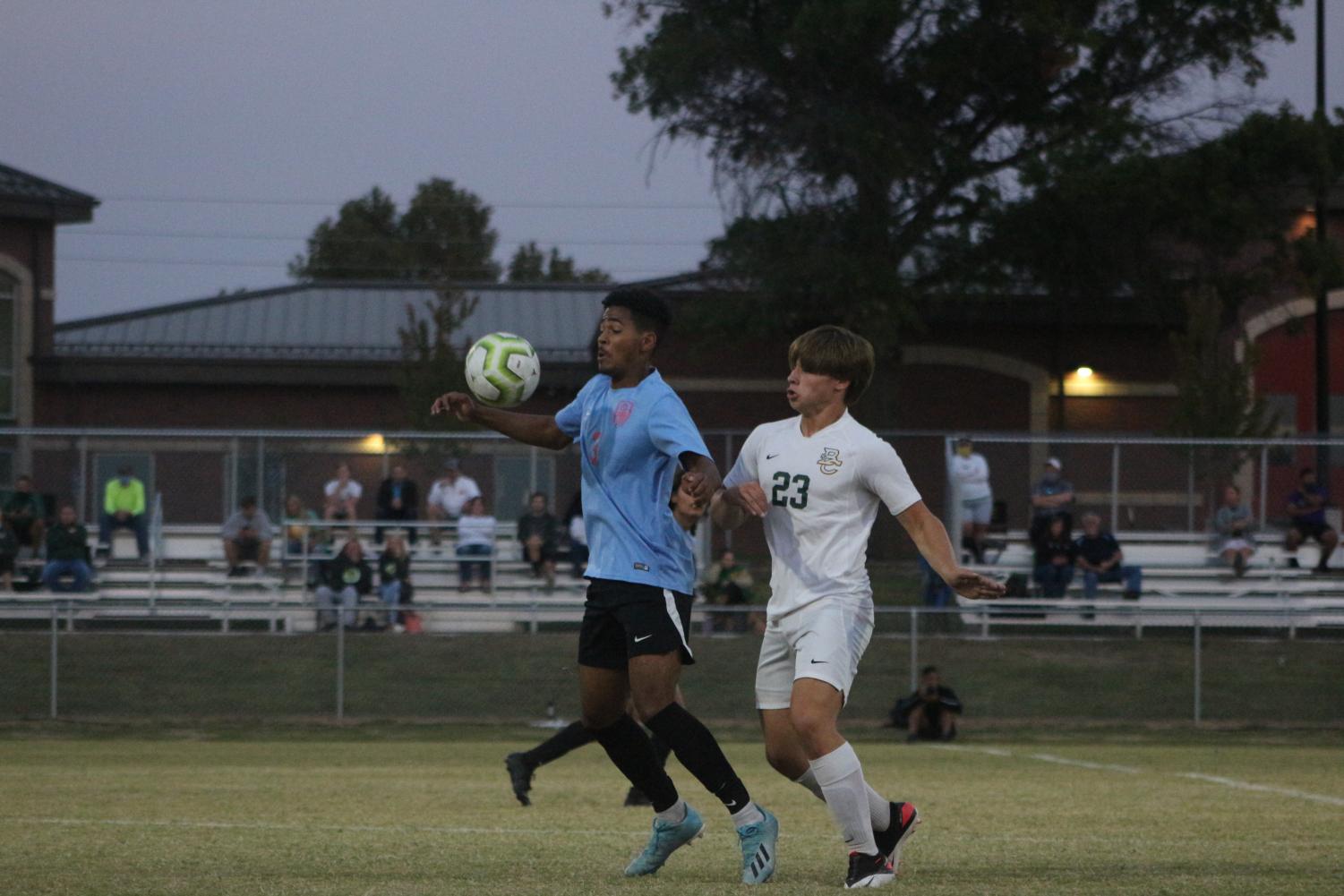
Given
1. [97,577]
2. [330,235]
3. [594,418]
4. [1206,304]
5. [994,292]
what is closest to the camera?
[594,418]

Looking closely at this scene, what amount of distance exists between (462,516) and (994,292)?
39.8 feet

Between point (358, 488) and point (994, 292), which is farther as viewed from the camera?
point (994, 292)

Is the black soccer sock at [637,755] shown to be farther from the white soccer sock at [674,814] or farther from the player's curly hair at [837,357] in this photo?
the player's curly hair at [837,357]

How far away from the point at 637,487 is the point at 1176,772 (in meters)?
7.67

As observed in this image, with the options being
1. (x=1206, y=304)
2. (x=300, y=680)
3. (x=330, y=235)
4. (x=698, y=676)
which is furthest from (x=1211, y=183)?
(x=330, y=235)

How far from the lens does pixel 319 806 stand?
855cm

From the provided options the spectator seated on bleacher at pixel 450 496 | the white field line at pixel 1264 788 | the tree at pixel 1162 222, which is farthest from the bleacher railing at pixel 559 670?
the tree at pixel 1162 222

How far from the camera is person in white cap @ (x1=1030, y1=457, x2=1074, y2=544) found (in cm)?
1906

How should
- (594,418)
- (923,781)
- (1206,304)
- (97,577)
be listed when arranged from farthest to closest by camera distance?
(1206,304) < (97,577) < (923,781) < (594,418)

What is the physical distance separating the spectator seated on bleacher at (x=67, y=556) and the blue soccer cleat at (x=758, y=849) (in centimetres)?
1494

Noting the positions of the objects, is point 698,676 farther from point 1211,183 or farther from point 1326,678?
point 1211,183

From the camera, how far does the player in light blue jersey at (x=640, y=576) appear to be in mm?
5816

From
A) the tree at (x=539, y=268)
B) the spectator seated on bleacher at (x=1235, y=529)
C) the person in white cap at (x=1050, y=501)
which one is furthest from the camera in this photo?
the tree at (x=539, y=268)

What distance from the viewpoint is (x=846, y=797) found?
18.0ft
